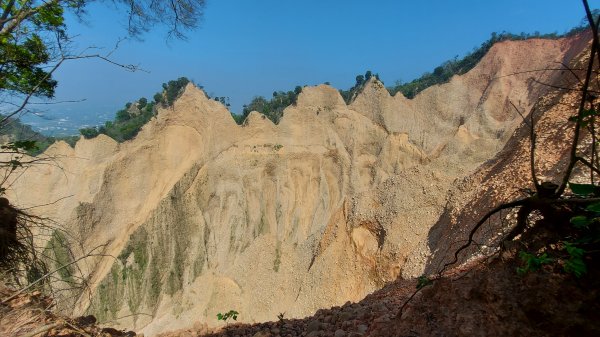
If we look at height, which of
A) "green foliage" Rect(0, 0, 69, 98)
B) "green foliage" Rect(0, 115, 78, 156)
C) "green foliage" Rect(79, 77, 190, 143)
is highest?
"green foliage" Rect(79, 77, 190, 143)

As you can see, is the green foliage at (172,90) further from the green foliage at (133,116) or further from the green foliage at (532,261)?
the green foliage at (532,261)

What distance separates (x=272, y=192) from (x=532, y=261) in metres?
18.4

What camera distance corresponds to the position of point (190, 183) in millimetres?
19562

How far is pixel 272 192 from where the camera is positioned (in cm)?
2017

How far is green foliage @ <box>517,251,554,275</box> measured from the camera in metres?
2.01

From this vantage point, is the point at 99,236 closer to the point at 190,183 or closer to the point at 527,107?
the point at 190,183

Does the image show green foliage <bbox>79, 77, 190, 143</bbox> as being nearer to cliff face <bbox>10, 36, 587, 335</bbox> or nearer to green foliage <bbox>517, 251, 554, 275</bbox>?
cliff face <bbox>10, 36, 587, 335</bbox>

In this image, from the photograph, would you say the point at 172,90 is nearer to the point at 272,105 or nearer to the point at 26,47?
the point at 272,105

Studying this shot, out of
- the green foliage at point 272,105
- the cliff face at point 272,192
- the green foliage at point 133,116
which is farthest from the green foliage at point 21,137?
the green foliage at point 272,105

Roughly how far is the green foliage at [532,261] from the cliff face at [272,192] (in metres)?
9.73

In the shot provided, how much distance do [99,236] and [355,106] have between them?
55.4ft

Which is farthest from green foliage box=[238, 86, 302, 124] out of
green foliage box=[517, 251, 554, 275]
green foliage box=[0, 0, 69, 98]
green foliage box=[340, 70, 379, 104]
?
green foliage box=[517, 251, 554, 275]

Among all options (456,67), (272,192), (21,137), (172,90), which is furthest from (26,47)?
(456,67)

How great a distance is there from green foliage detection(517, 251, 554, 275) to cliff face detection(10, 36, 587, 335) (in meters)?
9.73
